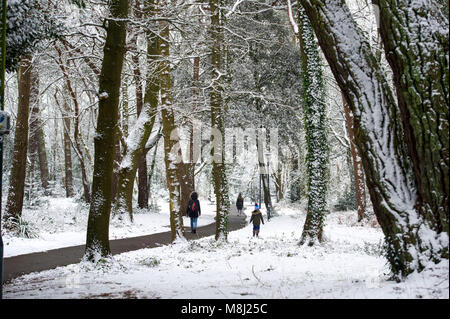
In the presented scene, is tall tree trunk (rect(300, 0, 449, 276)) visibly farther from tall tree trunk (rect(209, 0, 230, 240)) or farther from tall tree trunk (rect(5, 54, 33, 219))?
tall tree trunk (rect(5, 54, 33, 219))

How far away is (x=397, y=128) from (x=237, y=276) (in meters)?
4.10

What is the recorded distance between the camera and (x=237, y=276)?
22.9 ft

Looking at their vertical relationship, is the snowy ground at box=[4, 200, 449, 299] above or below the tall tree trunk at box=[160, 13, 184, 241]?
below

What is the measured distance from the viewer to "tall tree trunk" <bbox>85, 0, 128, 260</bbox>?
7.68m

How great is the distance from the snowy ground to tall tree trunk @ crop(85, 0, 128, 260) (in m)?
0.55

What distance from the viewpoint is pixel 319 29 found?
15.8 ft

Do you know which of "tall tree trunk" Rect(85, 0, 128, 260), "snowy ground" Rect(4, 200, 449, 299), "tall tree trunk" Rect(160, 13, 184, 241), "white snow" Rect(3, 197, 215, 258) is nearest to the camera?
"snowy ground" Rect(4, 200, 449, 299)

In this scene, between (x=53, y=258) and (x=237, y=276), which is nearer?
(x=237, y=276)

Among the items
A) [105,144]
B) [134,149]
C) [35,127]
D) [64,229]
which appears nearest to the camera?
[105,144]

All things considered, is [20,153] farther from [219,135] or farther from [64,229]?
[219,135]

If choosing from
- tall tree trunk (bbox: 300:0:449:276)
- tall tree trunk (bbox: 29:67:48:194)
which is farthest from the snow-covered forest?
tall tree trunk (bbox: 29:67:48:194)

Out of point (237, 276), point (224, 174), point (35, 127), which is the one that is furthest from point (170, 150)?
point (35, 127)

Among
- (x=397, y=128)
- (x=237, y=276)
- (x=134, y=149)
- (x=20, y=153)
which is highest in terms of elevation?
(x=134, y=149)

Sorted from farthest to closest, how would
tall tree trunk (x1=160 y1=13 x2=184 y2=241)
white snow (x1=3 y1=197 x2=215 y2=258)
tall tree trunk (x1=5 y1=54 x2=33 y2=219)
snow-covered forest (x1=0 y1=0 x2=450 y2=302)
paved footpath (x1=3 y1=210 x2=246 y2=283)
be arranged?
tall tree trunk (x1=5 y1=54 x2=33 y2=219) < tall tree trunk (x1=160 y1=13 x2=184 y2=241) < white snow (x1=3 y1=197 x2=215 y2=258) < paved footpath (x1=3 y1=210 x2=246 y2=283) < snow-covered forest (x1=0 y1=0 x2=450 y2=302)
